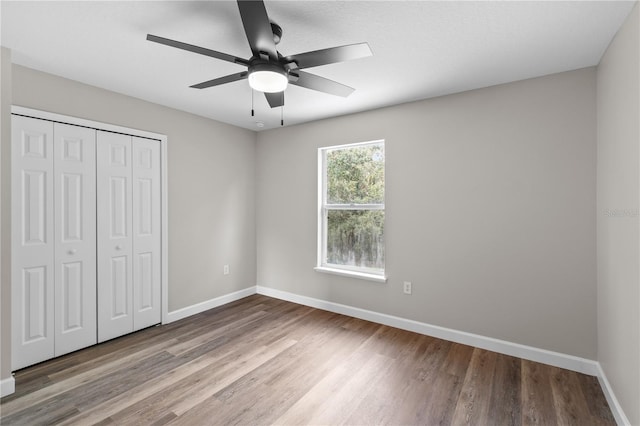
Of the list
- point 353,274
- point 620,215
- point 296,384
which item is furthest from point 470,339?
point 296,384

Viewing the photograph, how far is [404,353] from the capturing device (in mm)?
2711

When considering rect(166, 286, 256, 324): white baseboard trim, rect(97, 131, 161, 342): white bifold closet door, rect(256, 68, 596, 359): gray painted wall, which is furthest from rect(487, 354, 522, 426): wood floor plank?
rect(97, 131, 161, 342): white bifold closet door

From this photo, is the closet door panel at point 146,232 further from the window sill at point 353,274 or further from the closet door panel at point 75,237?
the window sill at point 353,274

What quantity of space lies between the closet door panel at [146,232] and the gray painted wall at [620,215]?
12.9 feet

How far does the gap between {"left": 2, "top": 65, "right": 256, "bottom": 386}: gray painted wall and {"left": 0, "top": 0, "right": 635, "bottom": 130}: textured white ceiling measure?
20 centimetres

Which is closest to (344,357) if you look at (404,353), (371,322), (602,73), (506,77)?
(404,353)

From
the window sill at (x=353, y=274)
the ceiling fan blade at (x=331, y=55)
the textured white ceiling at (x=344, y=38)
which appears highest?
the textured white ceiling at (x=344, y=38)

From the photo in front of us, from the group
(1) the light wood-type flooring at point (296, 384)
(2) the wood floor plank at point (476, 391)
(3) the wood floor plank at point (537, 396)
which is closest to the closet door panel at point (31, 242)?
(1) the light wood-type flooring at point (296, 384)

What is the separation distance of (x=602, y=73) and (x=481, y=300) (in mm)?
2032

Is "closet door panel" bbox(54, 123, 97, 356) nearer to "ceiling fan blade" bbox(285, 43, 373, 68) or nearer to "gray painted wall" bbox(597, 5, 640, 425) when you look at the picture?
"ceiling fan blade" bbox(285, 43, 373, 68)

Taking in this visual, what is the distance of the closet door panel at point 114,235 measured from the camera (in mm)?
2877

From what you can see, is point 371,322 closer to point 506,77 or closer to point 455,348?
point 455,348

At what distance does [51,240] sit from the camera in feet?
8.40

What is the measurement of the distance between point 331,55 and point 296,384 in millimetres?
2271
